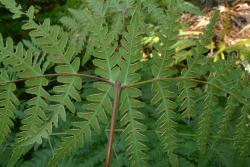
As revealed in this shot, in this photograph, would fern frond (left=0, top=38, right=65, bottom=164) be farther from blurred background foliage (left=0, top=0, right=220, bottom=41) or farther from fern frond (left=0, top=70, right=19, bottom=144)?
blurred background foliage (left=0, top=0, right=220, bottom=41)

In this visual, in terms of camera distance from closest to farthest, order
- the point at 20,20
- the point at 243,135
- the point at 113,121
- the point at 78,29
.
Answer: the point at 113,121, the point at 243,135, the point at 78,29, the point at 20,20

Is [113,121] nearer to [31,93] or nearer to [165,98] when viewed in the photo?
[165,98]

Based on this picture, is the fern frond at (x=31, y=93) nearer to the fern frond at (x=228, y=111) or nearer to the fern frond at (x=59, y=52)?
the fern frond at (x=59, y=52)

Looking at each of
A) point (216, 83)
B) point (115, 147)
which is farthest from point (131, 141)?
point (115, 147)

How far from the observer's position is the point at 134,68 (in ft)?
4.12

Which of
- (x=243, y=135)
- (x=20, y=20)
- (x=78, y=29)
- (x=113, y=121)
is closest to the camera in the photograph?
(x=113, y=121)

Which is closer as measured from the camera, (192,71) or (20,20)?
(192,71)

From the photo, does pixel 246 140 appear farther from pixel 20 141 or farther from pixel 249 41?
pixel 249 41

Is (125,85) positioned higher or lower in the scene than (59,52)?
lower

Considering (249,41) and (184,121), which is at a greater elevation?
(249,41)

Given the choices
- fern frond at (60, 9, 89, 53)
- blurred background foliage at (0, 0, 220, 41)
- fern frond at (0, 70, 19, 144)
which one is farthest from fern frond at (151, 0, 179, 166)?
blurred background foliage at (0, 0, 220, 41)

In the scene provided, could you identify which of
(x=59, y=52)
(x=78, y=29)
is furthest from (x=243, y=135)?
(x=78, y=29)

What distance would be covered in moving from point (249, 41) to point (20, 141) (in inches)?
145

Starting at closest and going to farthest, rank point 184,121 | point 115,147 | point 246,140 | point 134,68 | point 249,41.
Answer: point 134,68 → point 246,140 → point 115,147 → point 184,121 → point 249,41
